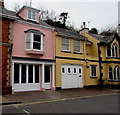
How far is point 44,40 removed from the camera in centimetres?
1722

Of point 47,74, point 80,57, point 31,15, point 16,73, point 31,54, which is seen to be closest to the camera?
point 16,73

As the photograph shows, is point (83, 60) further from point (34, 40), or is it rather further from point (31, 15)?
point (31, 15)

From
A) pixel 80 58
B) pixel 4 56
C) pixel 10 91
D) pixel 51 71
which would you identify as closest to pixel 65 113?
pixel 10 91

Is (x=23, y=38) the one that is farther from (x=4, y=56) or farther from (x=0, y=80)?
Answer: (x=0, y=80)

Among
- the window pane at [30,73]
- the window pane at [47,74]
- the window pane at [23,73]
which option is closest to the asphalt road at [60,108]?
the window pane at [23,73]

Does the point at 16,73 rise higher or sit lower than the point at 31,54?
lower

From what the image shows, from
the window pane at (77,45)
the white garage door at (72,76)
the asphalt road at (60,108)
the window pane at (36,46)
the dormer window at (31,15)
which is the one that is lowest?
the asphalt road at (60,108)

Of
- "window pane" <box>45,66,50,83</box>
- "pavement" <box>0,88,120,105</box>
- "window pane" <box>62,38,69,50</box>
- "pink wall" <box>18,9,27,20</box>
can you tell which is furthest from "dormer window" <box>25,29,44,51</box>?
"pavement" <box>0,88,120,105</box>

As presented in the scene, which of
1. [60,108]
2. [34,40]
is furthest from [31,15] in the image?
[60,108]

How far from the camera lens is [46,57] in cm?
1703

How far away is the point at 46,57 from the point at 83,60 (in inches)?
210

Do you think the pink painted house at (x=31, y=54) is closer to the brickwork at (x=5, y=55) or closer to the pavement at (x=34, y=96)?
the brickwork at (x=5, y=55)

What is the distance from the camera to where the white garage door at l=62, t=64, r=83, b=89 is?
18.2 m

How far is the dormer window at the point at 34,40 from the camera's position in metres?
15.8
